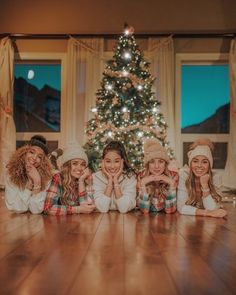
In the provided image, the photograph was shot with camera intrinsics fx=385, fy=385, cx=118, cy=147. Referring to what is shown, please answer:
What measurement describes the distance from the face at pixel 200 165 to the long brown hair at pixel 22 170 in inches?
46.8

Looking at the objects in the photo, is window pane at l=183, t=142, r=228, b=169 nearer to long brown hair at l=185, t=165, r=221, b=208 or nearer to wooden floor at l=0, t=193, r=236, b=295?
long brown hair at l=185, t=165, r=221, b=208

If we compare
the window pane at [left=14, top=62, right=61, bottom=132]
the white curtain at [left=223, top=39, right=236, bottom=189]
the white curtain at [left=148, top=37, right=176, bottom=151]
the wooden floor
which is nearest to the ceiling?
the white curtain at [left=148, top=37, right=176, bottom=151]

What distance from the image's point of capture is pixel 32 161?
10.3 ft

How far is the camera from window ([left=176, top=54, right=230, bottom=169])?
6.48 meters

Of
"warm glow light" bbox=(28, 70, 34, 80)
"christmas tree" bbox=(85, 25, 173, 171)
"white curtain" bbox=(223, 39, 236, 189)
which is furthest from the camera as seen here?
"warm glow light" bbox=(28, 70, 34, 80)

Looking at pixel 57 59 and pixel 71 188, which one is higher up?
pixel 57 59

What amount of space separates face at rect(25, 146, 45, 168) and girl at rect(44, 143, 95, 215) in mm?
183

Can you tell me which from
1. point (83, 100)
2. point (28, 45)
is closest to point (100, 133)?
point (83, 100)

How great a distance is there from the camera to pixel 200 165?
3.10 metres

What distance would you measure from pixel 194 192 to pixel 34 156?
135cm

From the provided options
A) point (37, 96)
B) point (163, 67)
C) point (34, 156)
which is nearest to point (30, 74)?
point (37, 96)

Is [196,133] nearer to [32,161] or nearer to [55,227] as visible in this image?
[32,161]

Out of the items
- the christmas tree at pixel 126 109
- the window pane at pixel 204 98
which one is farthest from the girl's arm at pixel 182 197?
the window pane at pixel 204 98

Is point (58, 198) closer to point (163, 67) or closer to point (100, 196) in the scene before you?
point (100, 196)
